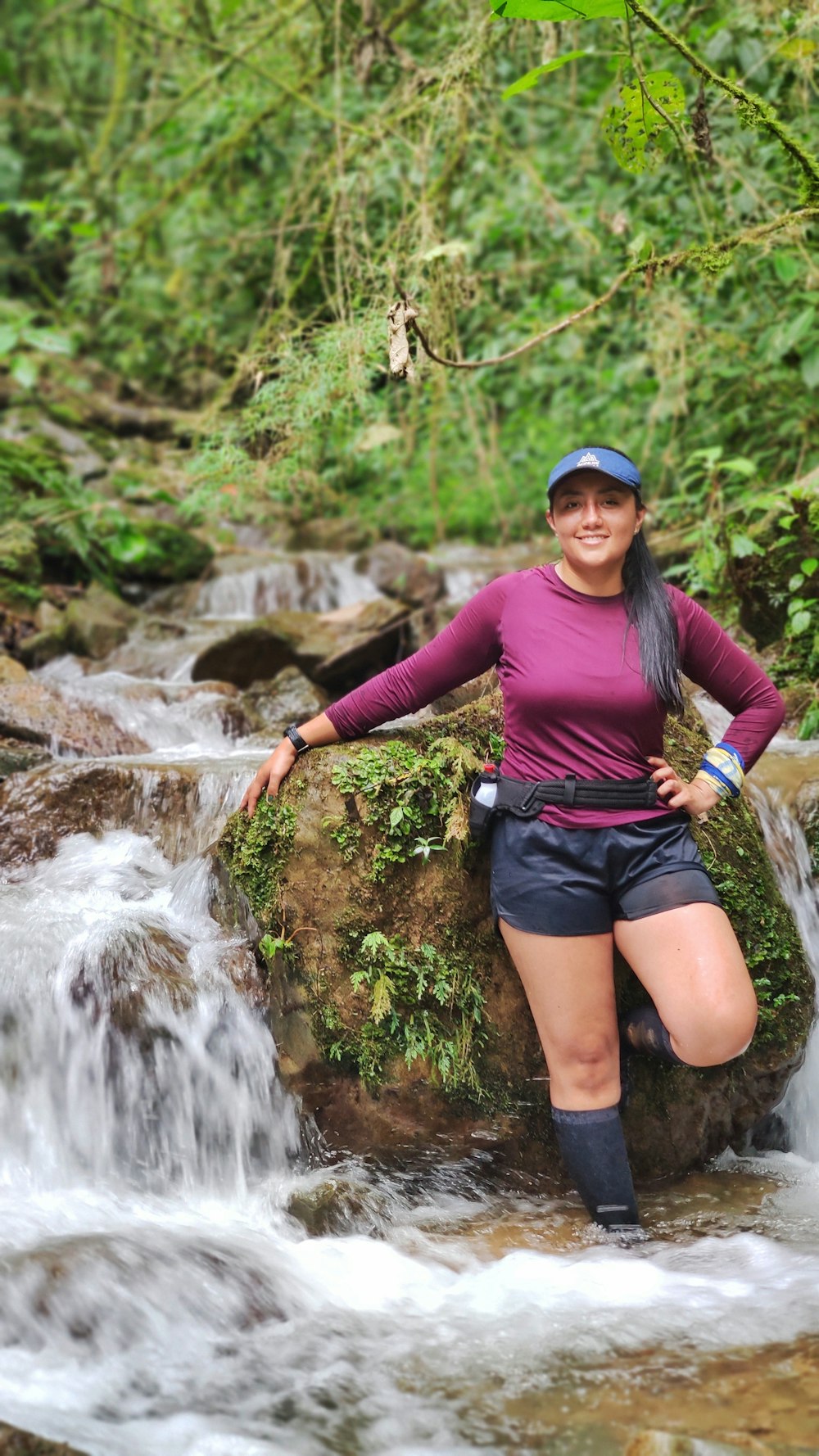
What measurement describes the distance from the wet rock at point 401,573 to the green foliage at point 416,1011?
5616 mm

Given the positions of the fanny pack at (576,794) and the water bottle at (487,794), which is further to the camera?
the water bottle at (487,794)

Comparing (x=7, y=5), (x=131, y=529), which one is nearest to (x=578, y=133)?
(x=131, y=529)

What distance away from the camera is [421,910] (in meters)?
3.52

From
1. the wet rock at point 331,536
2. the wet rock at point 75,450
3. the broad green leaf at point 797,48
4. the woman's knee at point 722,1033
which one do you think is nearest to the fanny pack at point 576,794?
the woman's knee at point 722,1033

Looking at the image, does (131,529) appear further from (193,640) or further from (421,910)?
(421,910)

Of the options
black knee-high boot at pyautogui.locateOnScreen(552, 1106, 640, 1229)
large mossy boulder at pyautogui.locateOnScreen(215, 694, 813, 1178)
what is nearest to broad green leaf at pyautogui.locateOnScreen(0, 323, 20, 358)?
large mossy boulder at pyautogui.locateOnScreen(215, 694, 813, 1178)

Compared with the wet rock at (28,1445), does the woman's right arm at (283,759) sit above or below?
above

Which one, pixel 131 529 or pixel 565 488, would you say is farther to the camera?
pixel 131 529

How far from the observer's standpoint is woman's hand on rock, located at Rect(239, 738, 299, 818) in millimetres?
3566

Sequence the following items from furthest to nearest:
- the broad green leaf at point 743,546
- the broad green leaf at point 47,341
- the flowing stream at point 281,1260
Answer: the broad green leaf at point 47,341, the broad green leaf at point 743,546, the flowing stream at point 281,1260

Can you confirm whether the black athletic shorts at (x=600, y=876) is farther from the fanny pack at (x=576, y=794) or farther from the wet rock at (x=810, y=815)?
the wet rock at (x=810, y=815)

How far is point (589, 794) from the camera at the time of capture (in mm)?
2955

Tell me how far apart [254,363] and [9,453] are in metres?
3.31

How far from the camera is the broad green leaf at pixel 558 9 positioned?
2.94 metres
